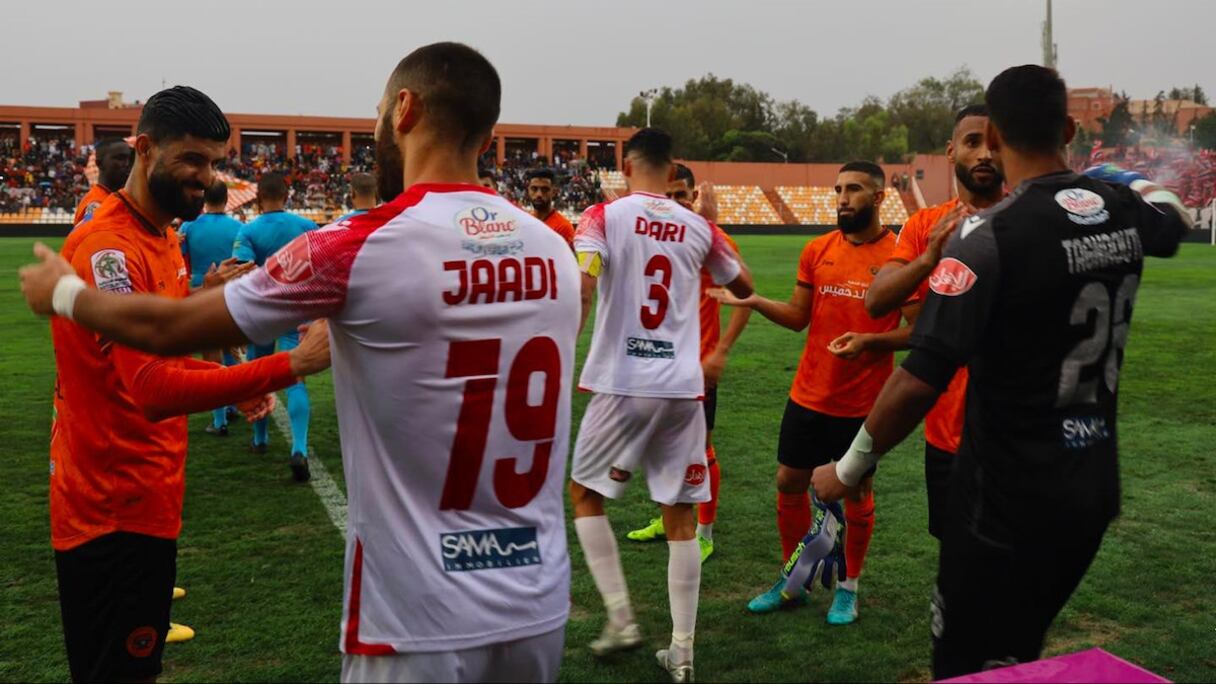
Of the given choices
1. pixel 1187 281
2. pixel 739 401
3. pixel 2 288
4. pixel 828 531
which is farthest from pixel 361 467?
pixel 1187 281

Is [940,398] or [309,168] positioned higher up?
[309,168]

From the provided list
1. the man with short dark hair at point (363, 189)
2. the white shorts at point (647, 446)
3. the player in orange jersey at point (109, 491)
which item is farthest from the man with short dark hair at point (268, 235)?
the player in orange jersey at point (109, 491)

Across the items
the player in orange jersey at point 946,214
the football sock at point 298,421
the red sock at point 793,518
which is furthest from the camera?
the football sock at point 298,421

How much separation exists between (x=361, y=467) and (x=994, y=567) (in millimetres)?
1746

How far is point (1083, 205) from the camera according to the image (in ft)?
8.98

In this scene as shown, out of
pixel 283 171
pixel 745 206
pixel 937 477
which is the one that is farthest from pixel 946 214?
pixel 745 206

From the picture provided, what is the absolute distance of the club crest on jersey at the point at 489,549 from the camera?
7.25 ft

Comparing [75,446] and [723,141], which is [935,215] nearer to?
[75,446]

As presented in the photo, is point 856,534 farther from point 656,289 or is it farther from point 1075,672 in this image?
point 1075,672

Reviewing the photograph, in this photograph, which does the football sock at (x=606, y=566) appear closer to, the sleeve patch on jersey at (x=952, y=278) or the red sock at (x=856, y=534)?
the red sock at (x=856, y=534)

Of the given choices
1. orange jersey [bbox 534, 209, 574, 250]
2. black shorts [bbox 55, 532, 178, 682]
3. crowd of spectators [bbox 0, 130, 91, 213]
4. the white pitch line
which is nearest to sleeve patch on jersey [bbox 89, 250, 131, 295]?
black shorts [bbox 55, 532, 178, 682]

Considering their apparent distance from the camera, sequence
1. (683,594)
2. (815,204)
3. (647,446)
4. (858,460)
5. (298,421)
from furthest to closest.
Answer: (815,204) < (298,421) < (647,446) < (683,594) < (858,460)

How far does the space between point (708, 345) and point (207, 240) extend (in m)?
5.35

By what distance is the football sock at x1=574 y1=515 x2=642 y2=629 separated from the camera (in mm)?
4586
